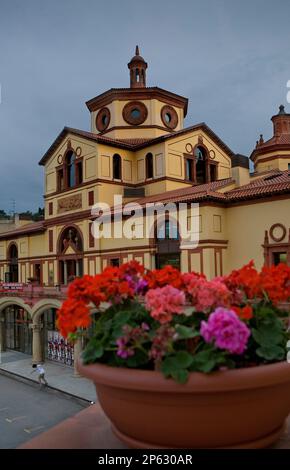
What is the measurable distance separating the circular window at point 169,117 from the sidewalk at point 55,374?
16.8m

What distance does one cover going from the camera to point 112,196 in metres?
24.2

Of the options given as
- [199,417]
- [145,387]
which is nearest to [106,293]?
[145,387]

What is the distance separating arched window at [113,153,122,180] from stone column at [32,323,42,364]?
9642 millimetres

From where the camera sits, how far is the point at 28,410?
15.7m

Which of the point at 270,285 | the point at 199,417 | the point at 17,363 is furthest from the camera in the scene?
the point at 17,363

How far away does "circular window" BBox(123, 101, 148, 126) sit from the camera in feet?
90.4

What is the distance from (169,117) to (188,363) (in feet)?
92.0

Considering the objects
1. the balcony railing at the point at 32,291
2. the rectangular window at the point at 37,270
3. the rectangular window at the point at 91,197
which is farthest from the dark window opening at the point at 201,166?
the rectangular window at the point at 37,270

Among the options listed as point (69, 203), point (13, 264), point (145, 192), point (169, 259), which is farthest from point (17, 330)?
point (169, 259)

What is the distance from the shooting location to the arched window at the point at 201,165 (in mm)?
25984

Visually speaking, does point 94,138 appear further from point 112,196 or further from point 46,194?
point 46,194

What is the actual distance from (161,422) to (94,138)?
76.2 feet

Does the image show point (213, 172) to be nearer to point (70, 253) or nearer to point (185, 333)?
point (70, 253)

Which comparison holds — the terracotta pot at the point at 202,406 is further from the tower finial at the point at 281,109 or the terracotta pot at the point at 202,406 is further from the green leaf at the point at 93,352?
the tower finial at the point at 281,109
